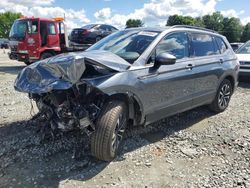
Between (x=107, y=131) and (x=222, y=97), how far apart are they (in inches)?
141

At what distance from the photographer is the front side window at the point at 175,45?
15.1 ft

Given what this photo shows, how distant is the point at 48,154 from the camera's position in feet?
13.6

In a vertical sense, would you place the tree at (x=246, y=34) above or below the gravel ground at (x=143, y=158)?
above

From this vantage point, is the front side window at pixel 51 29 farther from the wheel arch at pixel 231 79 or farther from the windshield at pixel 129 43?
the wheel arch at pixel 231 79

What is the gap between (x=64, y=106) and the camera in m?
3.62

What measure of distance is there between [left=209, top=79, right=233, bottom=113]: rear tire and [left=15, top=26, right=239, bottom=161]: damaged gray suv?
23.6 inches

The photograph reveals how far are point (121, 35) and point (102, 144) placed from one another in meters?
2.10

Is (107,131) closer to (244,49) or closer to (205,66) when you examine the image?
(205,66)

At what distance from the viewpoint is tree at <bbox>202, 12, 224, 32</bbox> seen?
75.1 m

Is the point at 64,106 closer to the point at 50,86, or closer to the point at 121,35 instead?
the point at 50,86

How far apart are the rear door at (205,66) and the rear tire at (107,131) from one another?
6.57ft

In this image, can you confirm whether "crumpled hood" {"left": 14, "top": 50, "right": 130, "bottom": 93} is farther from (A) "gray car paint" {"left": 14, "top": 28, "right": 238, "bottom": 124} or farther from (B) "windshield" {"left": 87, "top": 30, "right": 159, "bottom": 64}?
Answer: (B) "windshield" {"left": 87, "top": 30, "right": 159, "bottom": 64}

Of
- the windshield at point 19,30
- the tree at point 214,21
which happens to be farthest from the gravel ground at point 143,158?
the tree at point 214,21

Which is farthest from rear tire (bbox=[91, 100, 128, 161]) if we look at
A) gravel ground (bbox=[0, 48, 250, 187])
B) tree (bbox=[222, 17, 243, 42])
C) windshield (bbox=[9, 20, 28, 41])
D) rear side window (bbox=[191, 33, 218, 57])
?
tree (bbox=[222, 17, 243, 42])
